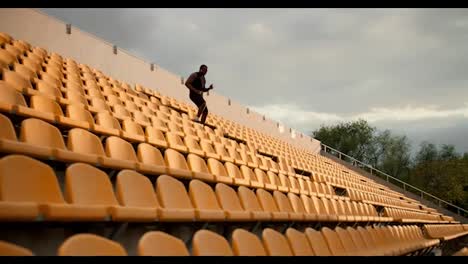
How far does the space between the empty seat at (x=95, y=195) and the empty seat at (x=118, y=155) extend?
19 cm

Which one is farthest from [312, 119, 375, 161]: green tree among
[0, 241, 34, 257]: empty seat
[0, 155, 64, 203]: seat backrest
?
[0, 241, 34, 257]: empty seat

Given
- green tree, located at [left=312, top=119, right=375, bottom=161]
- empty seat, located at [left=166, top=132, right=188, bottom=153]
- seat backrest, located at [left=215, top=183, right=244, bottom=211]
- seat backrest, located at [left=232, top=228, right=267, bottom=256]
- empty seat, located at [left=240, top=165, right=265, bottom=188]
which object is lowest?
seat backrest, located at [left=232, top=228, right=267, bottom=256]

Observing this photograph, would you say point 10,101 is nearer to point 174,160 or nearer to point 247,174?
point 174,160

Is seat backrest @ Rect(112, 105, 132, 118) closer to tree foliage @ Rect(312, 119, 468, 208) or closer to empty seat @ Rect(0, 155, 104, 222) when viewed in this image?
empty seat @ Rect(0, 155, 104, 222)

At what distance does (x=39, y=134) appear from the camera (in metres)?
1.24

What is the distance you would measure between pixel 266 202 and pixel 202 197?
430mm

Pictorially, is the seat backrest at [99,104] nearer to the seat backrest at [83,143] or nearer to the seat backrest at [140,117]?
the seat backrest at [140,117]

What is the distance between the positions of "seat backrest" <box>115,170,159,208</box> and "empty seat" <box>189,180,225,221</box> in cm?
16

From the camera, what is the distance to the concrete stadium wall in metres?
3.46

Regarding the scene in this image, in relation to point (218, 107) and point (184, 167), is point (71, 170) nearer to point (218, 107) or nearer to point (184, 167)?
point (184, 167)

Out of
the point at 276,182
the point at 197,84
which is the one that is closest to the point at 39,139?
the point at 276,182

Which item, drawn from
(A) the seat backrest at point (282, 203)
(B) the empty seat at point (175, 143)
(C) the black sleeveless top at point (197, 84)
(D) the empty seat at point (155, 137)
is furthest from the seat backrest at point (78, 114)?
(C) the black sleeveless top at point (197, 84)
